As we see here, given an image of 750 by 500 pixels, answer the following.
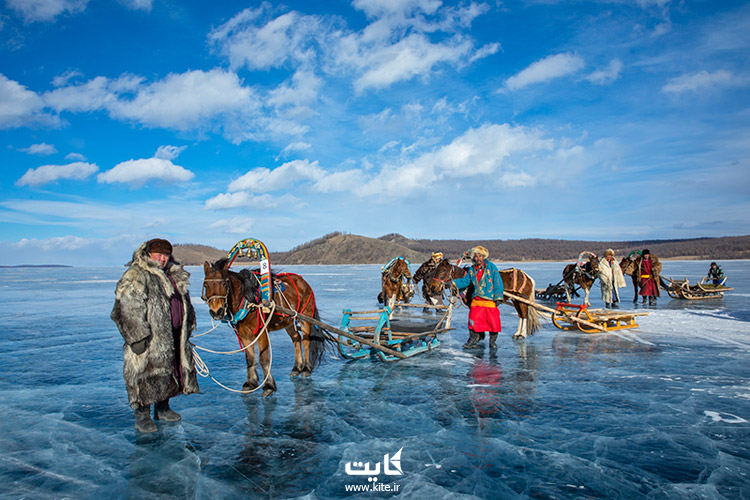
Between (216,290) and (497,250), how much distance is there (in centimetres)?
15354

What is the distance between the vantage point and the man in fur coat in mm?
4270

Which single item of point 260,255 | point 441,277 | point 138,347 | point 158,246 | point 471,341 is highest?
point 158,246

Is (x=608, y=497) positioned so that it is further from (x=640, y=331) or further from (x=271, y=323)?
(x=640, y=331)

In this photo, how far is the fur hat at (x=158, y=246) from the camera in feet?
15.3

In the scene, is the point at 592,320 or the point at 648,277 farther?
the point at 648,277

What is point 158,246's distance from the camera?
470 cm

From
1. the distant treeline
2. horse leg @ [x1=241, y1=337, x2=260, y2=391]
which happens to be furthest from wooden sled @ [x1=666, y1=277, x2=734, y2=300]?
the distant treeline

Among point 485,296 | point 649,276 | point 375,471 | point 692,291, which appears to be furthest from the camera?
point 692,291

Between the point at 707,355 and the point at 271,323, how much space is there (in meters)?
7.98

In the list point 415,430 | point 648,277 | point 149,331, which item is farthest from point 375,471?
point 648,277

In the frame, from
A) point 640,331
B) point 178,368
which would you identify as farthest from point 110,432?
point 640,331

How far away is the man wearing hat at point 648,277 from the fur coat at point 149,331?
56.2 feet

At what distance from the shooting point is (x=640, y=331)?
1090 centimetres

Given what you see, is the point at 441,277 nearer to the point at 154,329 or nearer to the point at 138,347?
the point at 154,329
